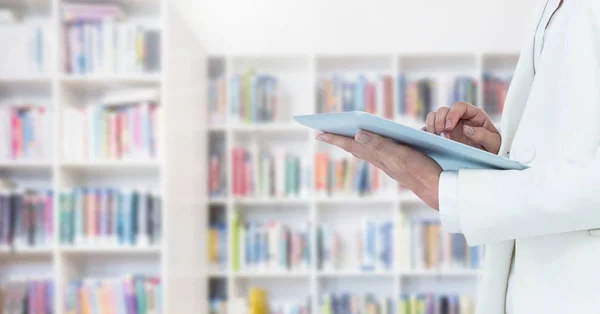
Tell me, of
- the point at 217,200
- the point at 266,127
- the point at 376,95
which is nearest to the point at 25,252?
the point at 217,200

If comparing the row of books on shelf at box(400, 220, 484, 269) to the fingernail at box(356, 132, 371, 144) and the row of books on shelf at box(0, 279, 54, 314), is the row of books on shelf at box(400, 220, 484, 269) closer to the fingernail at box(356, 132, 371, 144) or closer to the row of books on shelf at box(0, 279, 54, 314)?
the row of books on shelf at box(0, 279, 54, 314)

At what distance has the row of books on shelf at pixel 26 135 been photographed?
2.95 metres

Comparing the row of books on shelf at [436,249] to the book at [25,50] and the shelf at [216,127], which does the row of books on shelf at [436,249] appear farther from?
the book at [25,50]

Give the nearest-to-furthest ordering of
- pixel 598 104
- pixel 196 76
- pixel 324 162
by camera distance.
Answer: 1. pixel 598 104
2. pixel 196 76
3. pixel 324 162

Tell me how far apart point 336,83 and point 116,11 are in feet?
4.23

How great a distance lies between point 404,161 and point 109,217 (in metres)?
2.23

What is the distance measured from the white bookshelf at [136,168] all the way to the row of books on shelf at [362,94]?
0.72 metres

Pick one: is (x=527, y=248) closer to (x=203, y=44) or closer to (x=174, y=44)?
(x=174, y=44)

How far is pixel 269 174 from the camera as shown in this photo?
3.78 metres

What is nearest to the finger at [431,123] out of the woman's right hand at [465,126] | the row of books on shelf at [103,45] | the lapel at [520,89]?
the woman's right hand at [465,126]

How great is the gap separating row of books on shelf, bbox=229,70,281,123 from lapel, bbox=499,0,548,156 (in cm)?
279

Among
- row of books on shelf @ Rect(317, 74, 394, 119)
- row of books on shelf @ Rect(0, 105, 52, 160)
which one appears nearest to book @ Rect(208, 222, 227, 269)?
row of books on shelf @ Rect(317, 74, 394, 119)

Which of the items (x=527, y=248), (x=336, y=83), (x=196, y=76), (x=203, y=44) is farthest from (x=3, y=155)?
(x=527, y=248)

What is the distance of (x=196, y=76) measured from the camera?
3.49 metres
